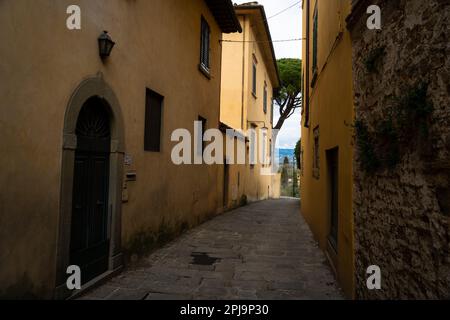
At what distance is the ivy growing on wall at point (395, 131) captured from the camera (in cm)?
246

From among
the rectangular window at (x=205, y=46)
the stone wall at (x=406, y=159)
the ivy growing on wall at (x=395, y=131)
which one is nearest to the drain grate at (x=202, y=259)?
the stone wall at (x=406, y=159)

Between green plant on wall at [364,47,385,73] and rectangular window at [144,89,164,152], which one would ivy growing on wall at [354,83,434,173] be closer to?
green plant on wall at [364,47,385,73]

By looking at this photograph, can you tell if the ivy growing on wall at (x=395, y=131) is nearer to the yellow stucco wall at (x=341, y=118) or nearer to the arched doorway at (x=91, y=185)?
the yellow stucco wall at (x=341, y=118)

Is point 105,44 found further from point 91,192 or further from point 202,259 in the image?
point 202,259

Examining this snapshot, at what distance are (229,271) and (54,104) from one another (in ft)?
11.1

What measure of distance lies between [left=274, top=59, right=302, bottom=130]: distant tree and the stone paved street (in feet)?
70.3

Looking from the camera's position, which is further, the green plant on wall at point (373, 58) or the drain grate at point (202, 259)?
the drain grate at point (202, 259)

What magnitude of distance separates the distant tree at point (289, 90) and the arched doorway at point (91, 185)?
24.4m

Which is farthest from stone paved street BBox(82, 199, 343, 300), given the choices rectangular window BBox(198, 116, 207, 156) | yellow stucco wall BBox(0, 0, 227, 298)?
rectangular window BBox(198, 116, 207, 156)

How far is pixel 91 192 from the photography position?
4.57 metres

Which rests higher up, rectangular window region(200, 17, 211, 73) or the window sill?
rectangular window region(200, 17, 211, 73)

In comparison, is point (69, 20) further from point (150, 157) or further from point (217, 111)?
point (217, 111)

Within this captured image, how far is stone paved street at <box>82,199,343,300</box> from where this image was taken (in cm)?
447

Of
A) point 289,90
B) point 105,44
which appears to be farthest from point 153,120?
point 289,90
